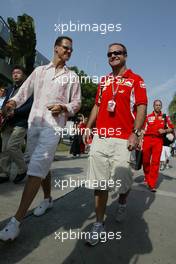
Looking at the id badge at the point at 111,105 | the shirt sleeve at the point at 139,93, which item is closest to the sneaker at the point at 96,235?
the id badge at the point at 111,105

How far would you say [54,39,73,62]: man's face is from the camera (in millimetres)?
3541

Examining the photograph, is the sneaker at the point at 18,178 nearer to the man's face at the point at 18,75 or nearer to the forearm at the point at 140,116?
the man's face at the point at 18,75

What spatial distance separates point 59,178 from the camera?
261 inches

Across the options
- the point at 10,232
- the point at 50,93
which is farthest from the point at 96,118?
the point at 10,232

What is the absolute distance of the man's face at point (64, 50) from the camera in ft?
11.6

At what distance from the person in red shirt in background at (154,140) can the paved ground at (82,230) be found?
1517mm

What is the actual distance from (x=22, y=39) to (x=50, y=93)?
25305mm

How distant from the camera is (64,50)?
355 centimetres

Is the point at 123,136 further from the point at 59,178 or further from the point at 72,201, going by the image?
the point at 59,178

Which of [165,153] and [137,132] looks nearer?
[137,132]

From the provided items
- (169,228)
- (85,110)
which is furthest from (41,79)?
(85,110)

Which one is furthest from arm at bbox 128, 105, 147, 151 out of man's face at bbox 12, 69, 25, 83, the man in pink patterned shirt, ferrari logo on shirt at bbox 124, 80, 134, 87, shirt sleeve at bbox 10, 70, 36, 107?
man's face at bbox 12, 69, 25, 83

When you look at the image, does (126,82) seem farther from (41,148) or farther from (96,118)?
(41,148)

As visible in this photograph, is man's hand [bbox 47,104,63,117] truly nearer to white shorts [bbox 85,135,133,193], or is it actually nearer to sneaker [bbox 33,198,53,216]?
white shorts [bbox 85,135,133,193]
